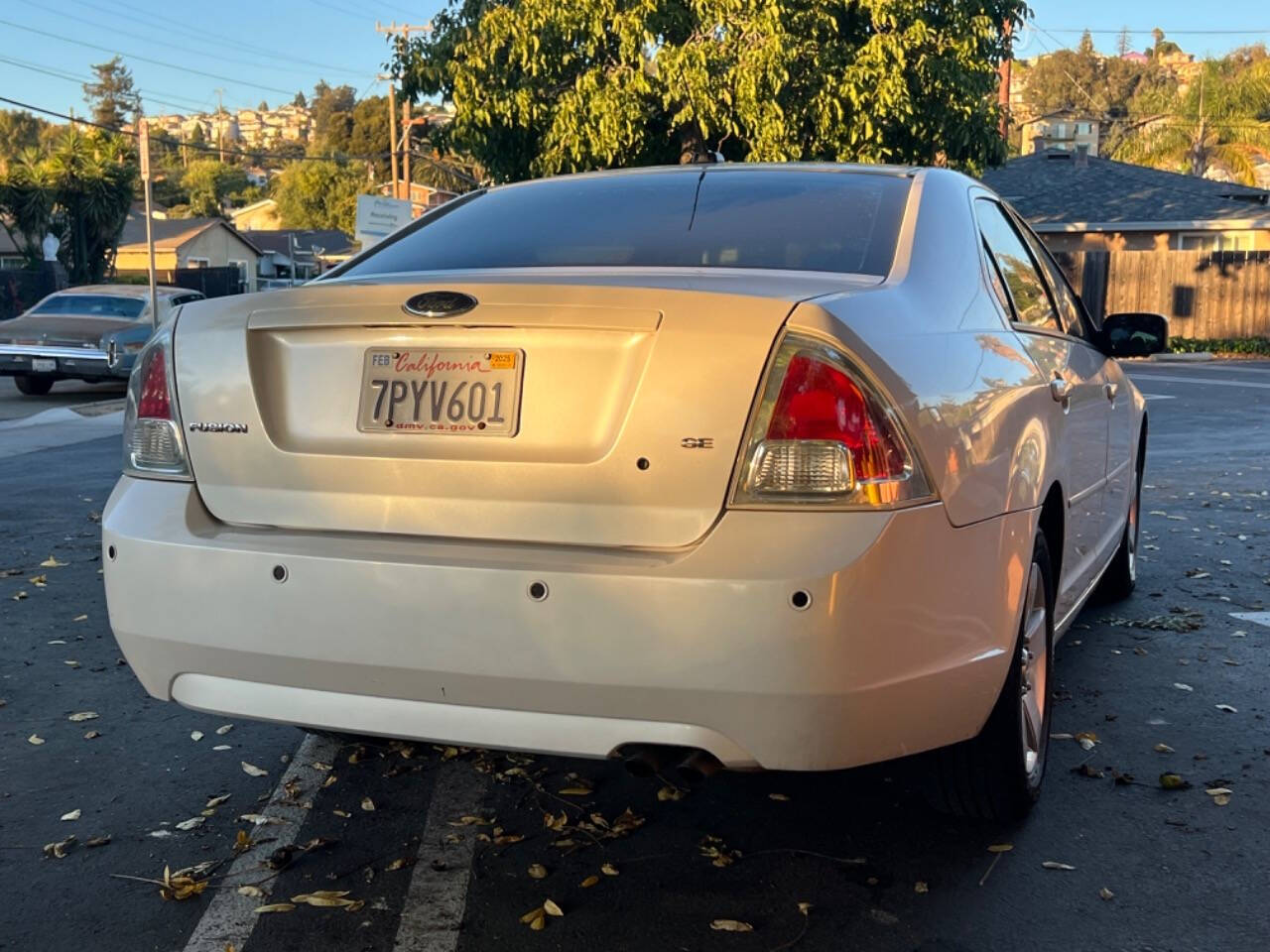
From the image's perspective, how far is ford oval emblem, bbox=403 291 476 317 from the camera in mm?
3027

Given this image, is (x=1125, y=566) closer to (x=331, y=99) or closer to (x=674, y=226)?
(x=674, y=226)

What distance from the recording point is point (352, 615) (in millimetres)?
2963

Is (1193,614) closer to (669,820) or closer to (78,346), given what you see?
(669,820)

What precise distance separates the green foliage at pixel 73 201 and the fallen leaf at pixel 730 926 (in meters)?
39.3

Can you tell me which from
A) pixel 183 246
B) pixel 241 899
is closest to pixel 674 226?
pixel 241 899

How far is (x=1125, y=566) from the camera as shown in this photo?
621cm

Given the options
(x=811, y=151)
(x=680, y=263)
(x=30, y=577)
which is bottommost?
(x=30, y=577)

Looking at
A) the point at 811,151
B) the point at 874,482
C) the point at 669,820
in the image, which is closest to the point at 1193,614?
the point at 669,820

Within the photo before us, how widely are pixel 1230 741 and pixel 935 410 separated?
2034mm

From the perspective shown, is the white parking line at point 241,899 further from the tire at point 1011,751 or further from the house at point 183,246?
the house at point 183,246

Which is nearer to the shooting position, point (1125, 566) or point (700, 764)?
point (700, 764)

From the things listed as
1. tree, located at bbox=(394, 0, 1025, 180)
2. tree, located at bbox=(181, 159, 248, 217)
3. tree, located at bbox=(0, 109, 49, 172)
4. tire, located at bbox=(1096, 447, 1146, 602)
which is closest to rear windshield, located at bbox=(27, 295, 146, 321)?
tree, located at bbox=(394, 0, 1025, 180)

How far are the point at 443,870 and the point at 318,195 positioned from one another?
102442mm

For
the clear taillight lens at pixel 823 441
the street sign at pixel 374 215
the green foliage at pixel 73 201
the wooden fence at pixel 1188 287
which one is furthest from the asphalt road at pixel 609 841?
the green foliage at pixel 73 201
